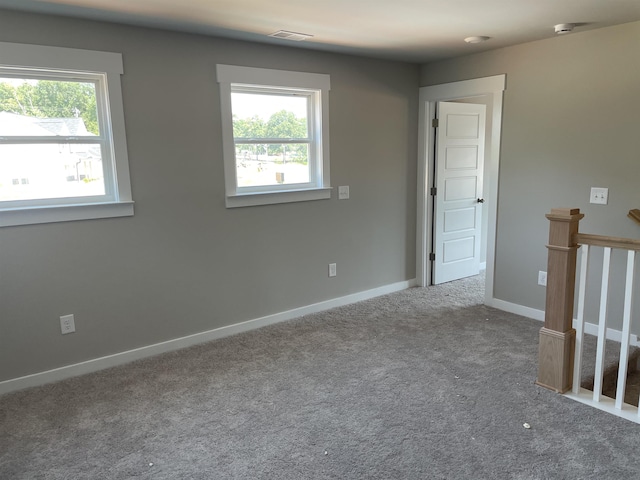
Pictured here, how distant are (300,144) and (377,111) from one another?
3.00 ft

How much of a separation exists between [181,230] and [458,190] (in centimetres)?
312

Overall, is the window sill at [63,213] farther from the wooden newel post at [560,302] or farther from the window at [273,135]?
the wooden newel post at [560,302]

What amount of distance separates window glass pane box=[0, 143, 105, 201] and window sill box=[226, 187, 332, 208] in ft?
3.22

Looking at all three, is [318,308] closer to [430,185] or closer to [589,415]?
[430,185]

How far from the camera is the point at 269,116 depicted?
152 inches

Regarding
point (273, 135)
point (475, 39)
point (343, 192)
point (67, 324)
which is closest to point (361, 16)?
point (475, 39)

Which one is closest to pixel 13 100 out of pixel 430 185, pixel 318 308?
pixel 318 308

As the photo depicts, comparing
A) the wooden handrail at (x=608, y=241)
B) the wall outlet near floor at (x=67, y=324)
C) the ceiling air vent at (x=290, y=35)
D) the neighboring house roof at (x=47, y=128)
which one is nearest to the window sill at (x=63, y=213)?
the neighboring house roof at (x=47, y=128)

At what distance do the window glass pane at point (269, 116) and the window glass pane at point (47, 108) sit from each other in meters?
1.06

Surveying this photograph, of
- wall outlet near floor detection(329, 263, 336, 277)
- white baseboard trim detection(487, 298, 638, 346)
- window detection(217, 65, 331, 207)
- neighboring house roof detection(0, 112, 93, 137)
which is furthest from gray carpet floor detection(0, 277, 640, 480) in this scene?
neighboring house roof detection(0, 112, 93, 137)

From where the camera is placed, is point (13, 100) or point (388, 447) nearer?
point (388, 447)

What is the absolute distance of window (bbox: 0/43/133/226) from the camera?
2789 millimetres

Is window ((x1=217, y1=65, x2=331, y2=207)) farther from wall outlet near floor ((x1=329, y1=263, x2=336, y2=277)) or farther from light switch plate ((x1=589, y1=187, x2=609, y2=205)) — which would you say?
light switch plate ((x1=589, y1=187, x2=609, y2=205))

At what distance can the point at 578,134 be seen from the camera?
3.55 meters
